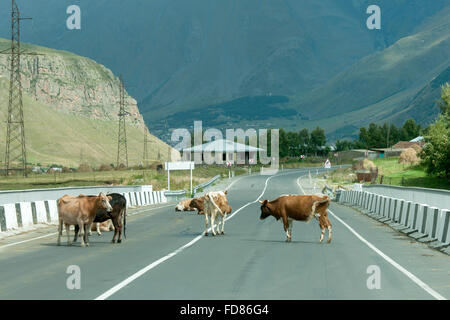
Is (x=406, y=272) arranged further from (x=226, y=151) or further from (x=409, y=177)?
(x=226, y=151)

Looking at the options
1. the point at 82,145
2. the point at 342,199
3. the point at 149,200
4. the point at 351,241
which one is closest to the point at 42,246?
the point at 351,241

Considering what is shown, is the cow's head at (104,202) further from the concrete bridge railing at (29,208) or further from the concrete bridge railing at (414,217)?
the concrete bridge railing at (414,217)

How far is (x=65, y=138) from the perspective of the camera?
150 metres

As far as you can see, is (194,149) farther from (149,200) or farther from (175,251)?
(175,251)

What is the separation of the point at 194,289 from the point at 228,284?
76 cm

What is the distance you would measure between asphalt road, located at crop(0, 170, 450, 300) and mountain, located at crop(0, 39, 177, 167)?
100222 millimetres

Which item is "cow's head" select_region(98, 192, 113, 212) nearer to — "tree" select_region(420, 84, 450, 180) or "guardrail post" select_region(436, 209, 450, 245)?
"guardrail post" select_region(436, 209, 450, 245)

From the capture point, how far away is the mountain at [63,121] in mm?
141125

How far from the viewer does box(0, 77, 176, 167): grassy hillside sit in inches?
5394

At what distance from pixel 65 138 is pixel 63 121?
14.3 metres

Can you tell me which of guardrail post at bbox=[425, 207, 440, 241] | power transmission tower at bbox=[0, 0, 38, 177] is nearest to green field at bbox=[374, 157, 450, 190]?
Answer: power transmission tower at bbox=[0, 0, 38, 177]


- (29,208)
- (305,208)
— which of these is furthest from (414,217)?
(29,208)
